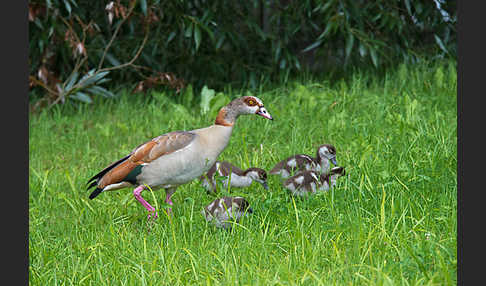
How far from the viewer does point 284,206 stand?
16.7 feet

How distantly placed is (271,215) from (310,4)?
4561 mm


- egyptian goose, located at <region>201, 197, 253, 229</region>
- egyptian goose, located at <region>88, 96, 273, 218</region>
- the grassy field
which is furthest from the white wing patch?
egyptian goose, located at <region>88, 96, 273, 218</region>

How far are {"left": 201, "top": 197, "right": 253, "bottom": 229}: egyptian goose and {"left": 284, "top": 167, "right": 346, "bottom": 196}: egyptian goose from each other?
1.73ft

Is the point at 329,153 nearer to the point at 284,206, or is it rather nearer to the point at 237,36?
the point at 284,206

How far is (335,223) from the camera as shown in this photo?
4652 millimetres

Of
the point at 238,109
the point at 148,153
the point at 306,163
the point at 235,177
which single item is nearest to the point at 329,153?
the point at 306,163

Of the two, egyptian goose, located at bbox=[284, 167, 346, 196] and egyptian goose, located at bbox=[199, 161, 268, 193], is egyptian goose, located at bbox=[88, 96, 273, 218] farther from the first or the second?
egyptian goose, located at bbox=[284, 167, 346, 196]

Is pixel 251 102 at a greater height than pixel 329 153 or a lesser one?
greater

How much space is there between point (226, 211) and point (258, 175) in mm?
787

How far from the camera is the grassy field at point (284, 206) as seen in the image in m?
4.11

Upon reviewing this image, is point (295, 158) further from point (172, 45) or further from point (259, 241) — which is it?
point (172, 45)

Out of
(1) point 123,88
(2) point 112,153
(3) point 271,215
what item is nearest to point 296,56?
(1) point 123,88

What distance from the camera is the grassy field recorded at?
4105 millimetres

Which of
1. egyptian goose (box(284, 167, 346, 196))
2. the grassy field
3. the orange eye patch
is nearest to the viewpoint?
the grassy field
